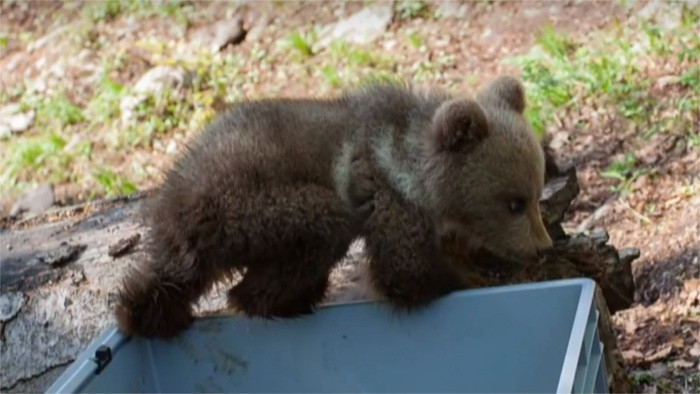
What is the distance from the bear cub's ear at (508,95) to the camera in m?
4.33

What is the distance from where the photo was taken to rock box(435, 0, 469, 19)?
8.33 metres

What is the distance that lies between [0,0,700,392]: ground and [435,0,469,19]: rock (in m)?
0.02

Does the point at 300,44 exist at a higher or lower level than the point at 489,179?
lower

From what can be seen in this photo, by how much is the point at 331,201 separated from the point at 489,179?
0.64m

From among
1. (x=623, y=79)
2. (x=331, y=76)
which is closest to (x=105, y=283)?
(x=331, y=76)

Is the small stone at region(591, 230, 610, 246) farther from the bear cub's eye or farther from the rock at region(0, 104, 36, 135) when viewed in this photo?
the rock at region(0, 104, 36, 135)

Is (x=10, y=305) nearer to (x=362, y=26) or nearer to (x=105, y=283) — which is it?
(x=105, y=283)

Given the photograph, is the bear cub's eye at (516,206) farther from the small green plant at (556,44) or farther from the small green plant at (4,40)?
the small green plant at (4,40)

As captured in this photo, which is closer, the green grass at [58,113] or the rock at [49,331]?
the rock at [49,331]

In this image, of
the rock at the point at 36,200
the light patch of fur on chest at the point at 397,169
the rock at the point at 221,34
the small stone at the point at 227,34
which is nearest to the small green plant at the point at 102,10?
the rock at the point at 221,34

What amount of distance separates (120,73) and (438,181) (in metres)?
5.08

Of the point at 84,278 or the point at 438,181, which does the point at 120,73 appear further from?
the point at 438,181

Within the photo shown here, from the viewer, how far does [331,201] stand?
382 cm

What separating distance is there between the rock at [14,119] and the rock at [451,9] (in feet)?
10.4
